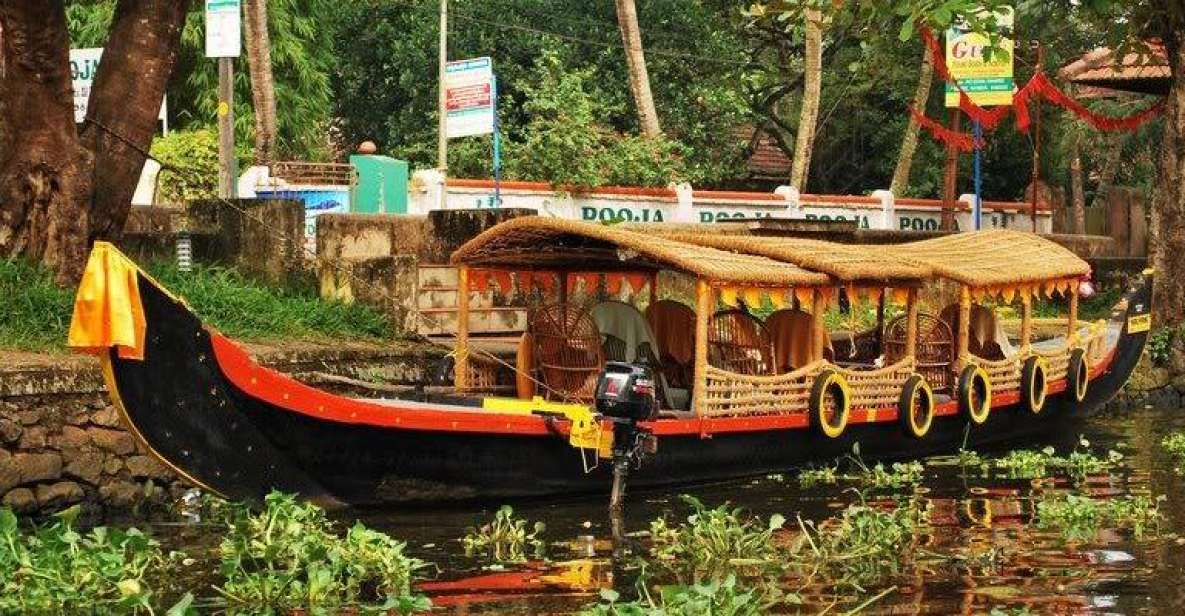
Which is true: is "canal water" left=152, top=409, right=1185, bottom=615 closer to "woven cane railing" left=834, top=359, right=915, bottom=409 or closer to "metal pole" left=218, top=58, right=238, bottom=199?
"woven cane railing" left=834, top=359, right=915, bottom=409

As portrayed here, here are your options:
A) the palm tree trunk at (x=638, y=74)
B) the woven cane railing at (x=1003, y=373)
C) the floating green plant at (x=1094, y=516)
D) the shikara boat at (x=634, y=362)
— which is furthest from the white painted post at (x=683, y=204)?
the floating green plant at (x=1094, y=516)

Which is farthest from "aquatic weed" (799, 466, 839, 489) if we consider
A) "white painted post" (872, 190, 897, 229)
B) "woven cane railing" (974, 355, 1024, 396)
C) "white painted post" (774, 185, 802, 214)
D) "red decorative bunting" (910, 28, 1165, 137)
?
"white painted post" (872, 190, 897, 229)

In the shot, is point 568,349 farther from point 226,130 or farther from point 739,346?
point 226,130

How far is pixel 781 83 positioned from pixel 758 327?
2002cm

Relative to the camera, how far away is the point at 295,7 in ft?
106

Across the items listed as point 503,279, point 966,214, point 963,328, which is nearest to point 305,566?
point 503,279

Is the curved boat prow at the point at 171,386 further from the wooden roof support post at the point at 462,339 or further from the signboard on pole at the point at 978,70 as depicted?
the signboard on pole at the point at 978,70

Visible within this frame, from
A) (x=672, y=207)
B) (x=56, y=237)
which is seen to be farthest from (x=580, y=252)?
(x=672, y=207)

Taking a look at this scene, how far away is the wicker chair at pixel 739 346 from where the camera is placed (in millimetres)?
15125

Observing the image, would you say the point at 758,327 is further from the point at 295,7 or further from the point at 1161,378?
the point at 295,7

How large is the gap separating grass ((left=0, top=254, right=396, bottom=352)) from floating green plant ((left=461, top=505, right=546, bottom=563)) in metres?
3.66

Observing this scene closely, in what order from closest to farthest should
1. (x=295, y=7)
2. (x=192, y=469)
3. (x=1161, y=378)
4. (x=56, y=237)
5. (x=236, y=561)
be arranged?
(x=236, y=561) → (x=192, y=469) → (x=56, y=237) → (x=1161, y=378) → (x=295, y=7)

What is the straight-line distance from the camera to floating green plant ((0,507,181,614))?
30.8 ft

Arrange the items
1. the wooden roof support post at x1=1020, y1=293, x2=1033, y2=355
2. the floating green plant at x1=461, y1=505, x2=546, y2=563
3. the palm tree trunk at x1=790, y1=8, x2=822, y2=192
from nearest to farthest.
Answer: the floating green plant at x1=461, y1=505, x2=546, y2=563 < the wooden roof support post at x1=1020, y1=293, x2=1033, y2=355 < the palm tree trunk at x1=790, y1=8, x2=822, y2=192
